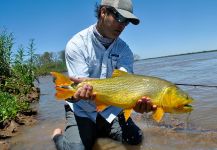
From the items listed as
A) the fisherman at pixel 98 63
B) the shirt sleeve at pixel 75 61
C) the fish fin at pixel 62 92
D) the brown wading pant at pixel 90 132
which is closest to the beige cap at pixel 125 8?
the fisherman at pixel 98 63

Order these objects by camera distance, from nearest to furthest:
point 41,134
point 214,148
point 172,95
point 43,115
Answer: point 172,95, point 214,148, point 41,134, point 43,115

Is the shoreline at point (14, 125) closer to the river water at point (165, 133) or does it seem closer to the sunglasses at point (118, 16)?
the river water at point (165, 133)

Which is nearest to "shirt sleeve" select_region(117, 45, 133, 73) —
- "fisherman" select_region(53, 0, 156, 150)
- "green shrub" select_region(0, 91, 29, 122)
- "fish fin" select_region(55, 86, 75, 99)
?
"fisherman" select_region(53, 0, 156, 150)

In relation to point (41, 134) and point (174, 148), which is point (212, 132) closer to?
point (174, 148)

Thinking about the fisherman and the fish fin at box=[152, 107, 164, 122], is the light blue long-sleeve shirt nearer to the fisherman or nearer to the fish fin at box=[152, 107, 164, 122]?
the fisherman

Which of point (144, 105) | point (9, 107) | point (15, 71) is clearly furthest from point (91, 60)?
point (15, 71)

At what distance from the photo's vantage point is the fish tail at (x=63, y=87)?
4059 mm

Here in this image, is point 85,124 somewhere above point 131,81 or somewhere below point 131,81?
below

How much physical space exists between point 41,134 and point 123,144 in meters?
2.44

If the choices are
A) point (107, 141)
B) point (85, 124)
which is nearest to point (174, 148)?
point (107, 141)

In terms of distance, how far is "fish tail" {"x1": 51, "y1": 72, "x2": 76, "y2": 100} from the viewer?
13.3 feet

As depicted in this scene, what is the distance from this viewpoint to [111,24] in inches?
189

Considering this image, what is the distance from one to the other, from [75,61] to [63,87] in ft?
3.10

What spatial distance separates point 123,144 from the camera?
5738 mm
